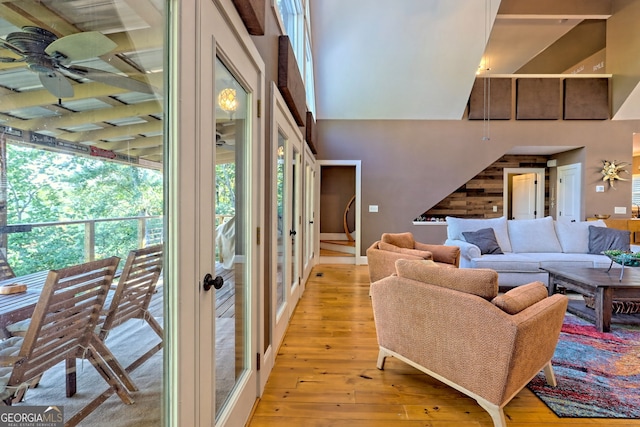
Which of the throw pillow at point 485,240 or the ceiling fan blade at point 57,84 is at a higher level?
the ceiling fan blade at point 57,84

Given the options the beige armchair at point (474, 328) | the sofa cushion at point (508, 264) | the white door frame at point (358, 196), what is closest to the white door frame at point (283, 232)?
the beige armchair at point (474, 328)

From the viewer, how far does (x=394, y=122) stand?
242 inches

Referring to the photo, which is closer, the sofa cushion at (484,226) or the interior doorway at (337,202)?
the sofa cushion at (484,226)

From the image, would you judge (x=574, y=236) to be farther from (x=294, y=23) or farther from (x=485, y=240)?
(x=294, y=23)

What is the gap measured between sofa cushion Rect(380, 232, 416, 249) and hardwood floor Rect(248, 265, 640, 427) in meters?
1.42

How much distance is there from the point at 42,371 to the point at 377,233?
5.84 m

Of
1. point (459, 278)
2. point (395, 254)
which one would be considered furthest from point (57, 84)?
point (395, 254)

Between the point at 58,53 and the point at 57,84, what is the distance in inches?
2.7

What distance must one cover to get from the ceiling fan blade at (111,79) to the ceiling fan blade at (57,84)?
0.09 ft

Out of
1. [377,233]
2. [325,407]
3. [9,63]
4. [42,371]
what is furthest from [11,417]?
[377,233]

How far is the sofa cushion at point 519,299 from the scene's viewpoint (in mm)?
1618

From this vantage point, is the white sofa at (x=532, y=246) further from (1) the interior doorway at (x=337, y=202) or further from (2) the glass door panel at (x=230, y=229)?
(2) the glass door panel at (x=230, y=229)

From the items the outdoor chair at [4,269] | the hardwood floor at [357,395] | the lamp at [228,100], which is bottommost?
the hardwood floor at [357,395]

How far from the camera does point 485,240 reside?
14.3 feet
